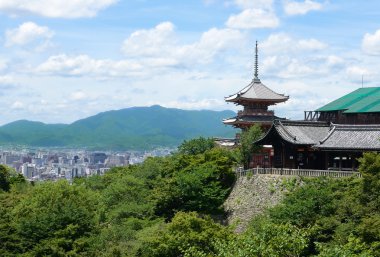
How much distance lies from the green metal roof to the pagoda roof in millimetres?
4343

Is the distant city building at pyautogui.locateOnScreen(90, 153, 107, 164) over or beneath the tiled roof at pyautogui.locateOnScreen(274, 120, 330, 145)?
beneath

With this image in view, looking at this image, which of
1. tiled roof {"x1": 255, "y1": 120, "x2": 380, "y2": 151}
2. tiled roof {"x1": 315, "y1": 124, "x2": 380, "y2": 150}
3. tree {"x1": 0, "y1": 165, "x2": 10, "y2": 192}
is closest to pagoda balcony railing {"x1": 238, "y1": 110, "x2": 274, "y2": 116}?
tiled roof {"x1": 255, "y1": 120, "x2": 380, "y2": 151}

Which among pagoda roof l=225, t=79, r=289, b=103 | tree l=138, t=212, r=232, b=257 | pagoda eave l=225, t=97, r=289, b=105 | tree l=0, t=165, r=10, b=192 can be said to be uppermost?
pagoda roof l=225, t=79, r=289, b=103

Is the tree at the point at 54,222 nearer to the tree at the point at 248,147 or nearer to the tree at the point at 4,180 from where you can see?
the tree at the point at 248,147

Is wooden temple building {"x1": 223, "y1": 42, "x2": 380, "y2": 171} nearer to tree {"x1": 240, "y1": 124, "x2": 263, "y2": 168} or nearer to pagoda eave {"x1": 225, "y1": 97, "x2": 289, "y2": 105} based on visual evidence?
tree {"x1": 240, "y1": 124, "x2": 263, "y2": 168}

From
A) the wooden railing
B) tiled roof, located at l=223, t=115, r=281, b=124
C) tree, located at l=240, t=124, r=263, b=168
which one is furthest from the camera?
tiled roof, located at l=223, t=115, r=281, b=124

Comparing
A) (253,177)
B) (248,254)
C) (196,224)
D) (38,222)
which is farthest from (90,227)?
(248,254)

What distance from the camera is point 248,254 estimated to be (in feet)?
64.3

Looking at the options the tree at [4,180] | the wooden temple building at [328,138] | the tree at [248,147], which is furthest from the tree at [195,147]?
the tree at [4,180]

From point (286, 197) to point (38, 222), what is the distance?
12957mm

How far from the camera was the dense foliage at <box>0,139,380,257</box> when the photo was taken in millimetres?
30609

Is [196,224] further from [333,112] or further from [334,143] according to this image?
[333,112]

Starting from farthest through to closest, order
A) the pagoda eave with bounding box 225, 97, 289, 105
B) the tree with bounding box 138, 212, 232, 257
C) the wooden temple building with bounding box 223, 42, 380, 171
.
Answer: the pagoda eave with bounding box 225, 97, 289, 105, the wooden temple building with bounding box 223, 42, 380, 171, the tree with bounding box 138, 212, 232, 257

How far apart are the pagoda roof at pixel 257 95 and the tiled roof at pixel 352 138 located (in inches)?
481
